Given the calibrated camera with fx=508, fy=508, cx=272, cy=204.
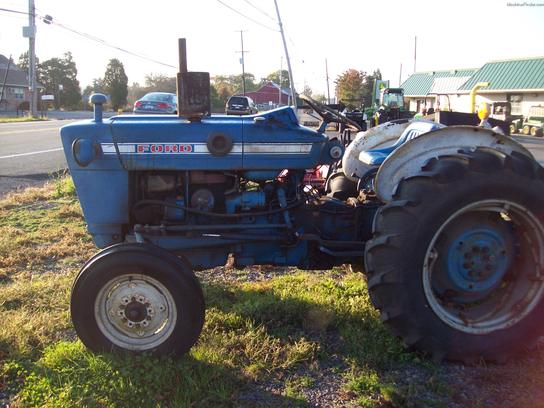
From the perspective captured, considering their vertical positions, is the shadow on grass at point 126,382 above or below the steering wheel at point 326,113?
below

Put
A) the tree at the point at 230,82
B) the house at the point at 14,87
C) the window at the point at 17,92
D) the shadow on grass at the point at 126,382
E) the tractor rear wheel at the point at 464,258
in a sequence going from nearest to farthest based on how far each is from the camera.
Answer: the shadow on grass at the point at 126,382 < the tractor rear wheel at the point at 464,258 < the house at the point at 14,87 < the window at the point at 17,92 < the tree at the point at 230,82

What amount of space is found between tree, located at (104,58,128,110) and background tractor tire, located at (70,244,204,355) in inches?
2584

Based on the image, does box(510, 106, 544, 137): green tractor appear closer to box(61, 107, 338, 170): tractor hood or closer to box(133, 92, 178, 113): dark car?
box(133, 92, 178, 113): dark car

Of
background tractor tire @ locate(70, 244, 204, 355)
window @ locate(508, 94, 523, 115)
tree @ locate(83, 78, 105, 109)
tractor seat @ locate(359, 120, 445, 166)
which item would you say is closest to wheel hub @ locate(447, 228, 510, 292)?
tractor seat @ locate(359, 120, 445, 166)

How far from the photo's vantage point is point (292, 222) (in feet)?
11.8

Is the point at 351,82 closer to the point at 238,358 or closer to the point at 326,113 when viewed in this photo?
the point at 326,113

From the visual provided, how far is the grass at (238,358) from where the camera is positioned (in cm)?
271

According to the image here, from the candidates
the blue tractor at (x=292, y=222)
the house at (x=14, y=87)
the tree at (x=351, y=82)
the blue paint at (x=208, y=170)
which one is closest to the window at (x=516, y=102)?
the tree at (x=351, y=82)

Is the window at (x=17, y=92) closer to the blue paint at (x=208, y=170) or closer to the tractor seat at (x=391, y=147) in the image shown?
the blue paint at (x=208, y=170)

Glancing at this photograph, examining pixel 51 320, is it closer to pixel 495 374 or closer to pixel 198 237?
pixel 198 237

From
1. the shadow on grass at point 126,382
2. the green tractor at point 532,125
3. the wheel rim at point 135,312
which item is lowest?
the shadow on grass at point 126,382

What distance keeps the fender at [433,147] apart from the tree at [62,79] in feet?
244

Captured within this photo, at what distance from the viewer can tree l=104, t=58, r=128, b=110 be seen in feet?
216

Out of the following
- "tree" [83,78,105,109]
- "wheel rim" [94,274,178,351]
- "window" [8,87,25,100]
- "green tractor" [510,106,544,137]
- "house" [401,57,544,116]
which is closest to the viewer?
"wheel rim" [94,274,178,351]
